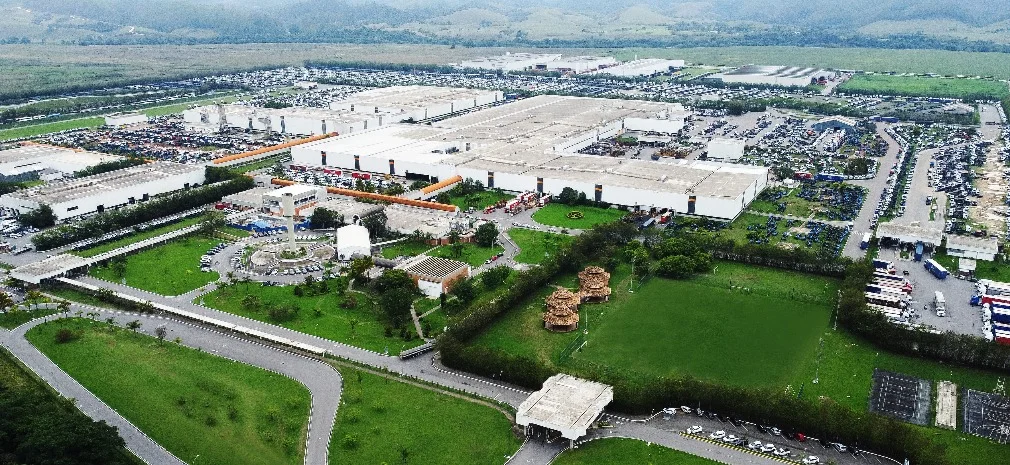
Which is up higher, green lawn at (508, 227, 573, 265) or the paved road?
green lawn at (508, 227, 573, 265)

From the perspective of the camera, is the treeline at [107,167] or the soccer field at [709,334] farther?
the treeline at [107,167]

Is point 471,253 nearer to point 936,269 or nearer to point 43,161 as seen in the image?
point 936,269

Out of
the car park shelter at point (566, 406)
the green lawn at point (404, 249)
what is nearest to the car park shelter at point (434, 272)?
the green lawn at point (404, 249)

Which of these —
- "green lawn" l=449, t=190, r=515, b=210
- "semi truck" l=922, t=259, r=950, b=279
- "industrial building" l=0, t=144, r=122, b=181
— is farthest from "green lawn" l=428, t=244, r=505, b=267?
"industrial building" l=0, t=144, r=122, b=181

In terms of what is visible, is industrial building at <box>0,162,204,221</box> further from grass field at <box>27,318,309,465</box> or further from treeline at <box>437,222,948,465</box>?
treeline at <box>437,222,948,465</box>

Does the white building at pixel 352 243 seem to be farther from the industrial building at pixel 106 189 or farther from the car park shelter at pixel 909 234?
the car park shelter at pixel 909 234

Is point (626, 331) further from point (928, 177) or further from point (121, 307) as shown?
point (928, 177)
